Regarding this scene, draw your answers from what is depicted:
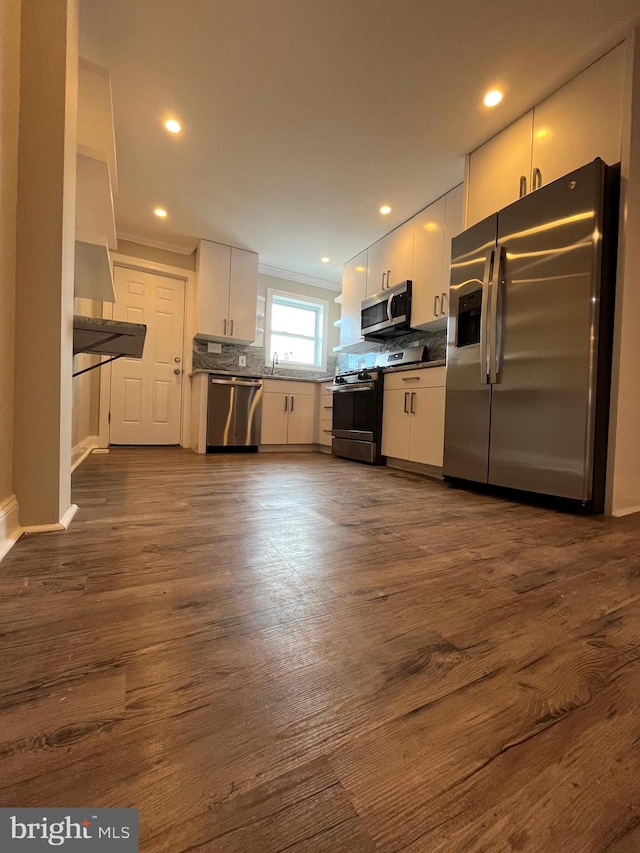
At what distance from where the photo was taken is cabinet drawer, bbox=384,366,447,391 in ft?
8.98

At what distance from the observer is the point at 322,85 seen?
212 cm

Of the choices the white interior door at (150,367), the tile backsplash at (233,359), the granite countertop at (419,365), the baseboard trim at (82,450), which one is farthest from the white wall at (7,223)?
the white interior door at (150,367)

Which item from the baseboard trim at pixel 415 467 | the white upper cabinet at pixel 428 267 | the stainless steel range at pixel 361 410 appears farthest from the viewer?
the stainless steel range at pixel 361 410

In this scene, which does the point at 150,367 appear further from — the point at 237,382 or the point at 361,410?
the point at 361,410

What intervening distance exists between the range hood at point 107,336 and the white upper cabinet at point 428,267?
2399 millimetres

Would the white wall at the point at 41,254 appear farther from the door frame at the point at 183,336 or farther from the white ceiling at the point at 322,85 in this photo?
the door frame at the point at 183,336

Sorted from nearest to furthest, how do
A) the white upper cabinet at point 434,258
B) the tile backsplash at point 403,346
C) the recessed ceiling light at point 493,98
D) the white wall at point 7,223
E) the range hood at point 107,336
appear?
the white wall at point 7,223
the range hood at point 107,336
the recessed ceiling light at point 493,98
the white upper cabinet at point 434,258
the tile backsplash at point 403,346

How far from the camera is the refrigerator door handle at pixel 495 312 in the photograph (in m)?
2.12

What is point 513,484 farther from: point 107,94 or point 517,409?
point 107,94

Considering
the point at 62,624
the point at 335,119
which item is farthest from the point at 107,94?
the point at 62,624

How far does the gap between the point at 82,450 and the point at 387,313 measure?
3154 millimetres

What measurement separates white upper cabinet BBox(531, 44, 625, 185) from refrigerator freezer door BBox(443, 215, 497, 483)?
1.42ft

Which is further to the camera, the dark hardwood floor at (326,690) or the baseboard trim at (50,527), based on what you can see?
the baseboard trim at (50,527)

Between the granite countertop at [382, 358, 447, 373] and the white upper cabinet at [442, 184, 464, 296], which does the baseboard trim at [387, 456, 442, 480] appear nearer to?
the granite countertop at [382, 358, 447, 373]
